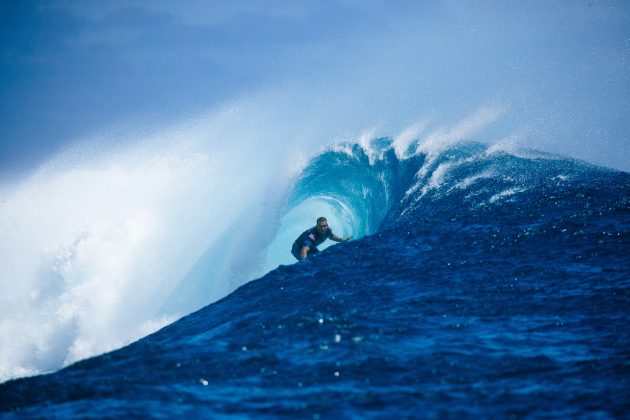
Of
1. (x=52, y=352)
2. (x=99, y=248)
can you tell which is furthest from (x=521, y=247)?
(x=99, y=248)

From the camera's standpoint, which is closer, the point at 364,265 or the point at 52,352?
the point at 364,265

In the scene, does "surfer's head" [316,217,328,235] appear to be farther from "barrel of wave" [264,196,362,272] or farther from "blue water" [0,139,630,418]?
"barrel of wave" [264,196,362,272]

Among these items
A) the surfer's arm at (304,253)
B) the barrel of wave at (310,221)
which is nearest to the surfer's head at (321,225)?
the surfer's arm at (304,253)

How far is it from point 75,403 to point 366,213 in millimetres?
12454

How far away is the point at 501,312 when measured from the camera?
3.82m

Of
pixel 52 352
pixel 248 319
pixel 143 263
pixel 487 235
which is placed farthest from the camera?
pixel 143 263

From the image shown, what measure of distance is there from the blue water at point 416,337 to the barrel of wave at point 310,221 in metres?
8.56

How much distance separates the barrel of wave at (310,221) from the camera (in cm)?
1614

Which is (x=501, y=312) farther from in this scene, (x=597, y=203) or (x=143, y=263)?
(x=143, y=263)

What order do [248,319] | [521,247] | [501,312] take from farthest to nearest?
[521,247] < [248,319] < [501,312]

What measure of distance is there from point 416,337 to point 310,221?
657 inches

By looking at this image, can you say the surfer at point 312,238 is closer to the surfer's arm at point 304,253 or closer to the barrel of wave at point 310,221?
the surfer's arm at point 304,253

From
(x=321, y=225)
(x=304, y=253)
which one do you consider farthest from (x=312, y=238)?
(x=304, y=253)

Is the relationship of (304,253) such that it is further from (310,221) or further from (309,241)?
(310,221)
